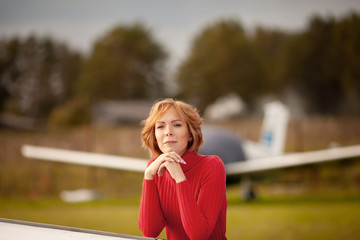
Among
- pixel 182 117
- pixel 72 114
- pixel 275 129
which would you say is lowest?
pixel 182 117

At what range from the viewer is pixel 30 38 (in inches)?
401

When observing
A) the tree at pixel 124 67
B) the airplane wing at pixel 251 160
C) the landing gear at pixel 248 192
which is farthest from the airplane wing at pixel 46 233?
the tree at pixel 124 67

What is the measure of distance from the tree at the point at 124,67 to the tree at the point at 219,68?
948 mm

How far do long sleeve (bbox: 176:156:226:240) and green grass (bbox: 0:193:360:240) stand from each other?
2223 millimetres

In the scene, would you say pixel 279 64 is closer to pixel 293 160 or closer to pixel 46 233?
pixel 293 160

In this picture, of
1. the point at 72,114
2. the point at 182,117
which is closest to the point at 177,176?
the point at 182,117

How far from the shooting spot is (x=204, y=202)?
63cm

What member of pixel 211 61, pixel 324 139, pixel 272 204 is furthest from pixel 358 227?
pixel 211 61

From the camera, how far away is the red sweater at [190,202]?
607 mm

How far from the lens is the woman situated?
2.06ft

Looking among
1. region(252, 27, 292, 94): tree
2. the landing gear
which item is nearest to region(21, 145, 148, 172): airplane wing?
the landing gear

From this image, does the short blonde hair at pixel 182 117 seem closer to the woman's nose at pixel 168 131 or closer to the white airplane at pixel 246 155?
the woman's nose at pixel 168 131

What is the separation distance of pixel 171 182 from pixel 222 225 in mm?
127

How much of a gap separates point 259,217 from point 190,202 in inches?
119
